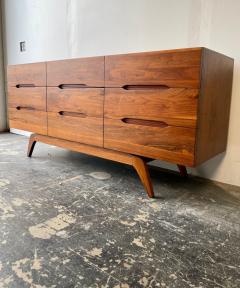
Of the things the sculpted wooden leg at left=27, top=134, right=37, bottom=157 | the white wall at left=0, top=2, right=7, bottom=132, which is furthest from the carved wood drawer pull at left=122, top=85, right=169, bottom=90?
the white wall at left=0, top=2, right=7, bottom=132

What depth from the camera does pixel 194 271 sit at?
715mm

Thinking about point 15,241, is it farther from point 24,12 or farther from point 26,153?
point 24,12

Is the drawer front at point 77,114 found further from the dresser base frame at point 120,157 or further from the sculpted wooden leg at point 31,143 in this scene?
the sculpted wooden leg at point 31,143

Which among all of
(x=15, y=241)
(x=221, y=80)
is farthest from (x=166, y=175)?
(x=15, y=241)

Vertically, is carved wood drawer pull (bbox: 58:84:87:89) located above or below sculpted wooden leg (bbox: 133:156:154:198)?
above

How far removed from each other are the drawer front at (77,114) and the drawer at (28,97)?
78 mm

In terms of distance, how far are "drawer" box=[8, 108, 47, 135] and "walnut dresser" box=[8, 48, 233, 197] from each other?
27 millimetres

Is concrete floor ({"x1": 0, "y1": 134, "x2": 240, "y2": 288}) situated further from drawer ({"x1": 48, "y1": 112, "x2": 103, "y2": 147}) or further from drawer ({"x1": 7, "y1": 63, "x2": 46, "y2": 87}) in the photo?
drawer ({"x1": 7, "y1": 63, "x2": 46, "y2": 87})

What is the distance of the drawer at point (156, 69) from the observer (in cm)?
99

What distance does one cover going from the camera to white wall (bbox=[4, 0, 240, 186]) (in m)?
1.34

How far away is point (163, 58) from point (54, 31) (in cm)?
150

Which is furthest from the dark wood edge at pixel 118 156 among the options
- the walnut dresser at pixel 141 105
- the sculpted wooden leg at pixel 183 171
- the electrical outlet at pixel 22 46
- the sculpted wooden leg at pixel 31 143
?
the electrical outlet at pixel 22 46

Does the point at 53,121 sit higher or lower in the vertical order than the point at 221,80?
lower

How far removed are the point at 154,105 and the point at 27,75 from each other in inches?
40.2
